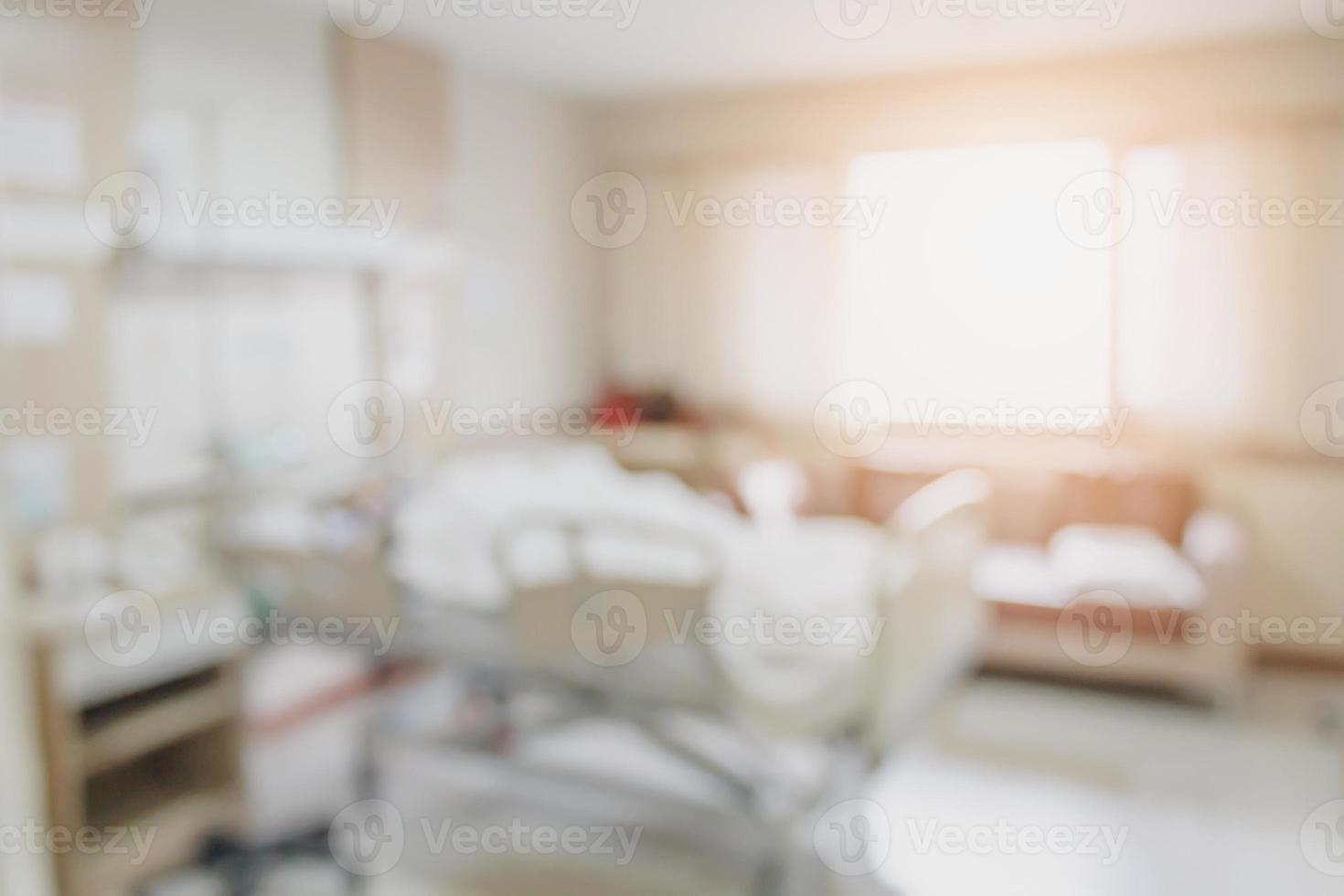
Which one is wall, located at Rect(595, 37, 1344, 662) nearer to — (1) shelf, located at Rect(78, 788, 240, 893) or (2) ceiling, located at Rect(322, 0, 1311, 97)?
(2) ceiling, located at Rect(322, 0, 1311, 97)

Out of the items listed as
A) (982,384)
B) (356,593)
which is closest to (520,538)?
(356,593)

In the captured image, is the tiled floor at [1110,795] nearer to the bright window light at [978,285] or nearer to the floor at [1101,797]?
the floor at [1101,797]

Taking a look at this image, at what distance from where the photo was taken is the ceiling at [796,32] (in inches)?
121

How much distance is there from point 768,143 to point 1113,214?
1474 millimetres

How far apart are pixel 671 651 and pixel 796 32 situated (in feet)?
7.56

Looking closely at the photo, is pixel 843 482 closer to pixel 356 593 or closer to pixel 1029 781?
pixel 1029 781

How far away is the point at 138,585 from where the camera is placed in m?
2.18

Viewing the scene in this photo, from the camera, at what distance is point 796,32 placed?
3352mm

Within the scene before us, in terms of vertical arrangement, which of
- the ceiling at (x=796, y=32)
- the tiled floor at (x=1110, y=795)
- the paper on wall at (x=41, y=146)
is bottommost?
the tiled floor at (x=1110, y=795)

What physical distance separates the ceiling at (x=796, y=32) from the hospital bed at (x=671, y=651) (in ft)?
4.99

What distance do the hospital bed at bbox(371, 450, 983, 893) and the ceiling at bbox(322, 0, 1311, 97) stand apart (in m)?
1.52

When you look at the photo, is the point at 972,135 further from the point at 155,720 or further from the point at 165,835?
the point at 165,835

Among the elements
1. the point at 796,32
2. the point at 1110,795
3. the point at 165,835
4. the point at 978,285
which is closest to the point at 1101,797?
the point at 1110,795

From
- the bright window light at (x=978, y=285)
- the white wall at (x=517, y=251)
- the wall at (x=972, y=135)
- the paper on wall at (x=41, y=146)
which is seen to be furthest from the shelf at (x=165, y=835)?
the bright window light at (x=978, y=285)
